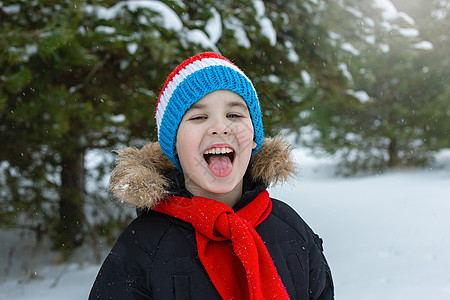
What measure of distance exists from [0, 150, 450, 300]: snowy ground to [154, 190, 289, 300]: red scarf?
72 centimetres

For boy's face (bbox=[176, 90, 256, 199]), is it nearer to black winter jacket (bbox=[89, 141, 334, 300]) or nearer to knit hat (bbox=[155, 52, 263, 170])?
knit hat (bbox=[155, 52, 263, 170])

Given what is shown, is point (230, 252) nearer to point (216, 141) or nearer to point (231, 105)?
point (216, 141)

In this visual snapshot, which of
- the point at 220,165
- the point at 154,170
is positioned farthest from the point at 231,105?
the point at 154,170

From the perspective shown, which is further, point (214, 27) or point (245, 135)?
point (214, 27)

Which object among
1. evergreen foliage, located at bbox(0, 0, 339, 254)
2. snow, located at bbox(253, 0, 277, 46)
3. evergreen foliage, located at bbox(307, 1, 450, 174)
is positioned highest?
evergreen foliage, located at bbox(307, 1, 450, 174)

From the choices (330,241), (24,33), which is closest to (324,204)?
(330,241)

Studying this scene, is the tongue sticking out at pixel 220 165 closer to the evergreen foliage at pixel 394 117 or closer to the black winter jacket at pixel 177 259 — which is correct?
the black winter jacket at pixel 177 259

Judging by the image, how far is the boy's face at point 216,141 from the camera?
146cm

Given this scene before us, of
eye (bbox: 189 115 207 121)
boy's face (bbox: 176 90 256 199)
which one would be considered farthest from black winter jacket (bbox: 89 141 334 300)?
eye (bbox: 189 115 207 121)

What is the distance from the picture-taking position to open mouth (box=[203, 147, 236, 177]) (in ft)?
4.76

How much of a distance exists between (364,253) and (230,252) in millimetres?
3387

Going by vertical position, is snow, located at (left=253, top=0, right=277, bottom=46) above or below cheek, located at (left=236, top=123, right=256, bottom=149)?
above

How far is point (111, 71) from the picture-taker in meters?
3.92

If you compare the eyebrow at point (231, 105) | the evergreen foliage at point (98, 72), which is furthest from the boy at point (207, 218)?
the evergreen foliage at point (98, 72)
